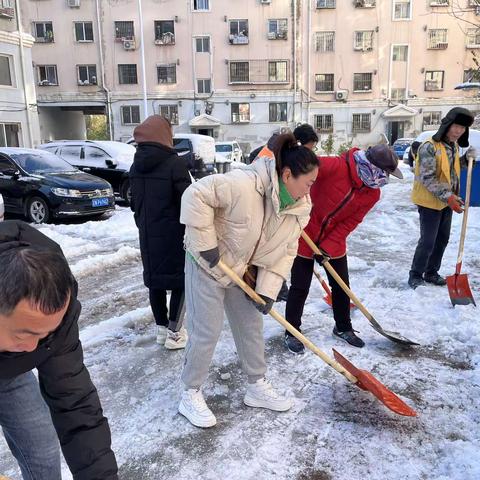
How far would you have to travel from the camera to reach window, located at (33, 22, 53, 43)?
31.5 m

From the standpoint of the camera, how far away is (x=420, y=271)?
493cm

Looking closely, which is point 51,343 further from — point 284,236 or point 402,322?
point 402,322

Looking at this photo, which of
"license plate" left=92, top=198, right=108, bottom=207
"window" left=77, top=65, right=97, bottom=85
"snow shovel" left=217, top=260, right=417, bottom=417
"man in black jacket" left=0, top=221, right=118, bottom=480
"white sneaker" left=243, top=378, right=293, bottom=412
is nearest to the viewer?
"man in black jacket" left=0, top=221, right=118, bottom=480

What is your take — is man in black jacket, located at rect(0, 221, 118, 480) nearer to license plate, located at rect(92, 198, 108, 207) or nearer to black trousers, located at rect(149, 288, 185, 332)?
black trousers, located at rect(149, 288, 185, 332)

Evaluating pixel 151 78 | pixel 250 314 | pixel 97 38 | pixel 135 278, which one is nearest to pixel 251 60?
pixel 151 78

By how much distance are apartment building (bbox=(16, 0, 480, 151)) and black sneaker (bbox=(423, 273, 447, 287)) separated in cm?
2753

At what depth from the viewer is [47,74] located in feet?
105

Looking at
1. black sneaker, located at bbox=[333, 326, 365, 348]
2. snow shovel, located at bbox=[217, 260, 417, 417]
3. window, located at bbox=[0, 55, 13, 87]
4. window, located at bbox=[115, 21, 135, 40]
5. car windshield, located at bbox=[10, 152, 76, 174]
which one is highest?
window, located at bbox=[115, 21, 135, 40]

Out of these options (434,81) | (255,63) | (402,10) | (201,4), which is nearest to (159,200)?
(255,63)

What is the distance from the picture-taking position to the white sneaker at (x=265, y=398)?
2.86 meters

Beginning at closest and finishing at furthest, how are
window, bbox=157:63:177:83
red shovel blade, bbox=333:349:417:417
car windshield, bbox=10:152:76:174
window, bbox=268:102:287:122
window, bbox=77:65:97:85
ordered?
red shovel blade, bbox=333:349:417:417
car windshield, bbox=10:152:76:174
window, bbox=77:65:97:85
window, bbox=157:63:177:83
window, bbox=268:102:287:122

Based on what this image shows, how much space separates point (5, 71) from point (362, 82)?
22.9 meters

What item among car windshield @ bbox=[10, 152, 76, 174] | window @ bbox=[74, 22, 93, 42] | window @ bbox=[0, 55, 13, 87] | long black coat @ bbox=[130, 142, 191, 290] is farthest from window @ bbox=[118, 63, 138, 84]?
long black coat @ bbox=[130, 142, 191, 290]

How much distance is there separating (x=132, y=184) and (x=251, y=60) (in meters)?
30.5
